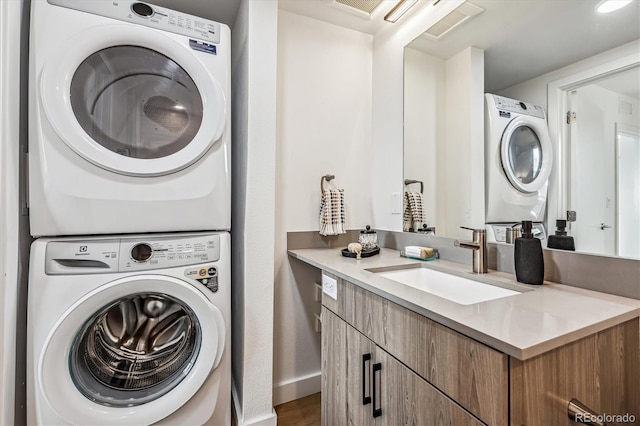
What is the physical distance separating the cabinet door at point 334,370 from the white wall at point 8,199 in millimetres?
1160

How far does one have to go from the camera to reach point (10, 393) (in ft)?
3.38

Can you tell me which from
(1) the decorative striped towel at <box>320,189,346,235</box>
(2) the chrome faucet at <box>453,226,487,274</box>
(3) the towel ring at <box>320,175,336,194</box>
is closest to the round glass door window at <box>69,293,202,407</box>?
(1) the decorative striped towel at <box>320,189,346,235</box>

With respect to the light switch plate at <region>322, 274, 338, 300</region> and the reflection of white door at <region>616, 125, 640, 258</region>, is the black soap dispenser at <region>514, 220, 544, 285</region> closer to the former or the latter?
the reflection of white door at <region>616, 125, 640, 258</region>

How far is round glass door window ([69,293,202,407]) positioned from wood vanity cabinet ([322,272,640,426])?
68cm

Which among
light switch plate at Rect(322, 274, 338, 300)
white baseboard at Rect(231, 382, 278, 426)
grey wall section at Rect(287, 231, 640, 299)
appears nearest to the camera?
grey wall section at Rect(287, 231, 640, 299)

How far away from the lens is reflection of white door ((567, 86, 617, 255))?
0.96m

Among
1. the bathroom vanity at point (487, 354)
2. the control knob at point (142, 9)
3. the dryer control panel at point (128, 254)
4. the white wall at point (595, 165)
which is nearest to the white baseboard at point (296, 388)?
the bathroom vanity at point (487, 354)

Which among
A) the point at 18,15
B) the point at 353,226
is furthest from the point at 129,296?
the point at 353,226

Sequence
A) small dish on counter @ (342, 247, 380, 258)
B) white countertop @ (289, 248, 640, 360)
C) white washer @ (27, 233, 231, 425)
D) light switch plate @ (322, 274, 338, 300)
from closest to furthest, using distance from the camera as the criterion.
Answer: white countertop @ (289, 248, 640, 360) → white washer @ (27, 233, 231, 425) → light switch plate @ (322, 274, 338, 300) → small dish on counter @ (342, 247, 380, 258)

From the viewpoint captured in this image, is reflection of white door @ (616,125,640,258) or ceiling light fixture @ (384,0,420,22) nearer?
reflection of white door @ (616,125,640,258)

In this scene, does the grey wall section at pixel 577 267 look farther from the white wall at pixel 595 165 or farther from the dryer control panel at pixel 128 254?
the dryer control panel at pixel 128 254

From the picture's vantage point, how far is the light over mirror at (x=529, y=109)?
3.05ft

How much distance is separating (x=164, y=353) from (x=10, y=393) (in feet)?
1.57

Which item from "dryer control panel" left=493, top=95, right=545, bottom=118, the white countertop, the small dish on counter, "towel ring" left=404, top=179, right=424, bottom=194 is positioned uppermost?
"dryer control panel" left=493, top=95, right=545, bottom=118
